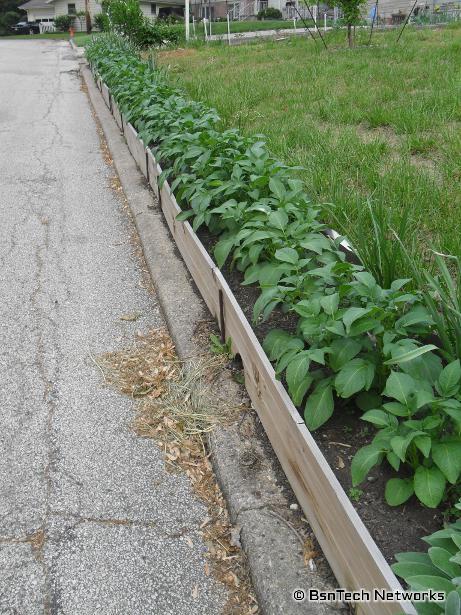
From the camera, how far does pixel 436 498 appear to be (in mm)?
1724

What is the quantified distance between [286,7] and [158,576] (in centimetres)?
4958

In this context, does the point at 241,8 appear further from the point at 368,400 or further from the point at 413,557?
the point at 413,557

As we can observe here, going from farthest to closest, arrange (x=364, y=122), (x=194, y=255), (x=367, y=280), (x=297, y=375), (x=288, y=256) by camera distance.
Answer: (x=364, y=122) < (x=194, y=255) < (x=288, y=256) < (x=367, y=280) < (x=297, y=375)

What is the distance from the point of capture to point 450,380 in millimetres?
1830

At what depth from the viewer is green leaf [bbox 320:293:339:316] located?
7.11ft

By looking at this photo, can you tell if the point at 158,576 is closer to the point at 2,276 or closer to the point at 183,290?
the point at 183,290

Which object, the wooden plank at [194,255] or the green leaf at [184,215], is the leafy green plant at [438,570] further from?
the green leaf at [184,215]

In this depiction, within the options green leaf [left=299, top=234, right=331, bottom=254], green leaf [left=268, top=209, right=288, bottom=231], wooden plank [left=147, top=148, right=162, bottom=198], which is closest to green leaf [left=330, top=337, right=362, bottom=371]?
green leaf [left=299, top=234, right=331, bottom=254]

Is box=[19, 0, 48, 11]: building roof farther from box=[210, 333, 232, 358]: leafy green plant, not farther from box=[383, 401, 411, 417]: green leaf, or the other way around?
box=[383, 401, 411, 417]: green leaf

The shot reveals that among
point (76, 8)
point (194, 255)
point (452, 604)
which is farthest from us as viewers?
point (76, 8)

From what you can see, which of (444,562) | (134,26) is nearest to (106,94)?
(134,26)

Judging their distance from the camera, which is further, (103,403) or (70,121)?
(70,121)

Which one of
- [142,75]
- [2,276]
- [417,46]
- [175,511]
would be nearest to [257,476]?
[175,511]

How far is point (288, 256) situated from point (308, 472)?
2.89 ft
